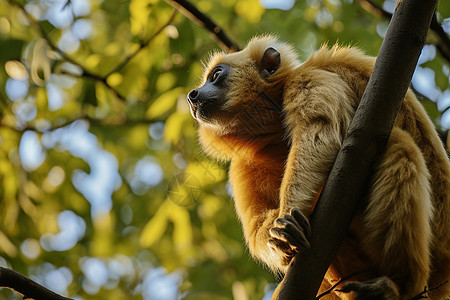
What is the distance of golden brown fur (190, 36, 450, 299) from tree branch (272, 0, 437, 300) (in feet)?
1.40

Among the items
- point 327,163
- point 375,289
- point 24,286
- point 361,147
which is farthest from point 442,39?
point 24,286

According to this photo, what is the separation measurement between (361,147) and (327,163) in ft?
1.62

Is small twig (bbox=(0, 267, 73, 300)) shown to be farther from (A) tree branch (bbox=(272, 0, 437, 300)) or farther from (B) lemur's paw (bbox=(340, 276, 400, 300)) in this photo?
(B) lemur's paw (bbox=(340, 276, 400, 300))

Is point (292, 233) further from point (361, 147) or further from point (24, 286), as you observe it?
point (24, 286)

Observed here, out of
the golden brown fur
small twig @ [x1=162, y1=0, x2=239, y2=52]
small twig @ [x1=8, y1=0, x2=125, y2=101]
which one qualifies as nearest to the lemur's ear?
the golden brown fur

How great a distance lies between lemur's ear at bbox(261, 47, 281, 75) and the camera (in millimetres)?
4262

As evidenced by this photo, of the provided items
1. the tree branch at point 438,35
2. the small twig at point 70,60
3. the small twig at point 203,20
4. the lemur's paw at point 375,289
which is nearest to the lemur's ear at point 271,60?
the small twig at point 203,20

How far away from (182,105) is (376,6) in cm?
219

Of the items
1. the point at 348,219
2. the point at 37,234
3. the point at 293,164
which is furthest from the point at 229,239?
the point at 348,219

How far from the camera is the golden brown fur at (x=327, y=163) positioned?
115 inches

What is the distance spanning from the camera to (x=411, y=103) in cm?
361

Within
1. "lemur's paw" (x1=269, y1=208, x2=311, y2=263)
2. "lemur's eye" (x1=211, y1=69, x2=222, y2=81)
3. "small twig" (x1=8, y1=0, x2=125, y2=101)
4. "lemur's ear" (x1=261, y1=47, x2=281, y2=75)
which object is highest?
"small twig" (x1=8, y1=0, x2=125, y2=101)

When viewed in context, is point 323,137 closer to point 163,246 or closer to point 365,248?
point 365,248

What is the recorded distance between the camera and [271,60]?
14.0 feet
